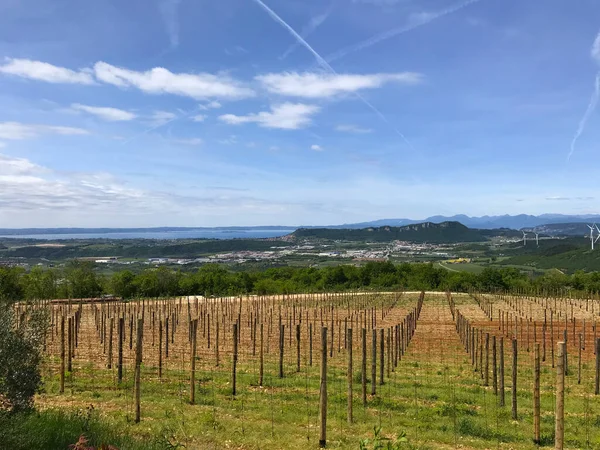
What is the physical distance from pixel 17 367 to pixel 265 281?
60303 mm

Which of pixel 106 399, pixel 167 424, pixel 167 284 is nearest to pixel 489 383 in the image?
pixel 167 424

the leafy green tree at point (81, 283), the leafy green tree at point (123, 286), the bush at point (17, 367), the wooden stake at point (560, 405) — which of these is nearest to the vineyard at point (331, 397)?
the wooden stake at point (560, 405)

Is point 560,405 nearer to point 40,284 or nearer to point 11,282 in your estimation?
point 11,282

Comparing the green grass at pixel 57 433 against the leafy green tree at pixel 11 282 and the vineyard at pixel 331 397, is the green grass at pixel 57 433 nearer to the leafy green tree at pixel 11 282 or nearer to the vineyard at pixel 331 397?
the vineyard at pixel 331 397

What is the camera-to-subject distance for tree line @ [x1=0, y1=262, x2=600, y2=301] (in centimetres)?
5959

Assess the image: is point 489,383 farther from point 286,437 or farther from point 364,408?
point 286,437

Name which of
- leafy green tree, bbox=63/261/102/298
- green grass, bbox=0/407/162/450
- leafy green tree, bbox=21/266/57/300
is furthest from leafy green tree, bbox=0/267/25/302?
green grass, bbox=0/407/162/450

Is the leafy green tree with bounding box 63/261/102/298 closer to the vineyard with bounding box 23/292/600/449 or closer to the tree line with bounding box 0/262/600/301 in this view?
the tree line with bounding box 0/262/600/301

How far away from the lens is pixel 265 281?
6894 cm

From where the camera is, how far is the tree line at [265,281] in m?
59.6

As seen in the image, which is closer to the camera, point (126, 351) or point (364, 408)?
point (364, 408)

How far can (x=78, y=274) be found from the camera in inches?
2388

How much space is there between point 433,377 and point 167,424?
10372 mm

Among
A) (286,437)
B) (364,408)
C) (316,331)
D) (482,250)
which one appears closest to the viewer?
(286,437)
